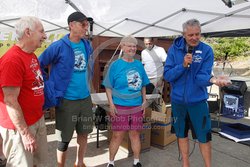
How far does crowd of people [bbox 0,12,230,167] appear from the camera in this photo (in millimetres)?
1770

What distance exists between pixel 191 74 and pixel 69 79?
50.7 inches

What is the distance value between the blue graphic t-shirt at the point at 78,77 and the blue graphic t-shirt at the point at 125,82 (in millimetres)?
369

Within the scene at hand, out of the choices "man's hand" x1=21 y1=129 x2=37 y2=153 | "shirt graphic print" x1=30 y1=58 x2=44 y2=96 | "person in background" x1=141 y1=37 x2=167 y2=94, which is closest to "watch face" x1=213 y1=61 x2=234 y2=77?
"person in background" x1=141 y1=37 x2=167 y2=94

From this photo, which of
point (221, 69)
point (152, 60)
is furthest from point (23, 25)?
point (221, 69)

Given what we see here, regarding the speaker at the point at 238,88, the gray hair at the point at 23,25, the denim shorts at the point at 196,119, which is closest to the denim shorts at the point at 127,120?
the denim shorts at the point at 196,119

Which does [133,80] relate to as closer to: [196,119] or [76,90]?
[76,90]

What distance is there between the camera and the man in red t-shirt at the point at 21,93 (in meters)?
1.65

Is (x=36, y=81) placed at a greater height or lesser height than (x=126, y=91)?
greater

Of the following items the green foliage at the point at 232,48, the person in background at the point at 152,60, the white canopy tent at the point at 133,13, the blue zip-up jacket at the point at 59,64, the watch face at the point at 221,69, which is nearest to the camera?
the blue zip-up jacket at the point at 59,64

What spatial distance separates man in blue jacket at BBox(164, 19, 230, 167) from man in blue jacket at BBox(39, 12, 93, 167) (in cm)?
96

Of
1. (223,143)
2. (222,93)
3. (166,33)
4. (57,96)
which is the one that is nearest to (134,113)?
A: (57,96)

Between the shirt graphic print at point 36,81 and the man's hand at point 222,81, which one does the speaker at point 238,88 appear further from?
the shirt graphic print at point 36,81

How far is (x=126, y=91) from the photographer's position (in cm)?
274

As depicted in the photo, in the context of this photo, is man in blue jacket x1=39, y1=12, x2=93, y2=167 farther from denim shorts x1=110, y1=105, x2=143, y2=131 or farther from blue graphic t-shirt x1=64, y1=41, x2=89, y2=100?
denim shorts x1=110, y1=105, x2=143, y2=131
